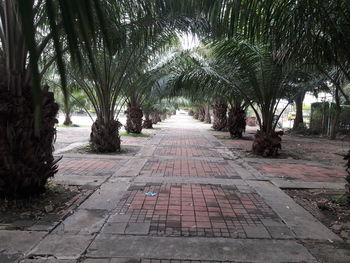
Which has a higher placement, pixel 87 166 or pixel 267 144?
pixel 267 144

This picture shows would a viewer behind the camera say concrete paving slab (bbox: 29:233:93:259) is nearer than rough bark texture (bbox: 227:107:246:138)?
Yes

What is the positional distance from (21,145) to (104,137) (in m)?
5.64

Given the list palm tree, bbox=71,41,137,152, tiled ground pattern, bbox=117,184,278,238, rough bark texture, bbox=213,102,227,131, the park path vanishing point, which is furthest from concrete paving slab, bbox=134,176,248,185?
rough bark texture, bbox=213,102,227,131

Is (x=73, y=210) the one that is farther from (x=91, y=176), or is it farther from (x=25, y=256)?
(x=91, y=176)

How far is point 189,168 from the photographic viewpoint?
23.7 ft

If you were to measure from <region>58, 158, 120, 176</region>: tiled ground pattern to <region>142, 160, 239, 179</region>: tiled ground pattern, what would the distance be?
33.1 inches

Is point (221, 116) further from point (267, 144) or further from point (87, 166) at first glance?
point (87, 166)

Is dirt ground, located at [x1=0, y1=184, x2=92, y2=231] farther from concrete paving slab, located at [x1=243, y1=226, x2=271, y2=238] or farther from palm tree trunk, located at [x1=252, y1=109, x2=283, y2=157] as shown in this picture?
palm tree trunk, located at [x1=252, y1=109, x2=283, y2=157]

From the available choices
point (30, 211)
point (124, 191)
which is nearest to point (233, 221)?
point (124, 191)

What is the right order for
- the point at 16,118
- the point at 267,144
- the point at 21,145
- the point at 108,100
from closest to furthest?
the point at 16,118 < the point at 21,145 < the point at 267,144 < the point at 108,100

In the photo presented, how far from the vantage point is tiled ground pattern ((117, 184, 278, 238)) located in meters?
3.60

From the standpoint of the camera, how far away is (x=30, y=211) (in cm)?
403

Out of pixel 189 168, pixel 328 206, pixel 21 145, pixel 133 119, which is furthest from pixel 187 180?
pixel 133 119

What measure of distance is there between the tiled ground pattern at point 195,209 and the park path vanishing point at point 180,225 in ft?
0.04
